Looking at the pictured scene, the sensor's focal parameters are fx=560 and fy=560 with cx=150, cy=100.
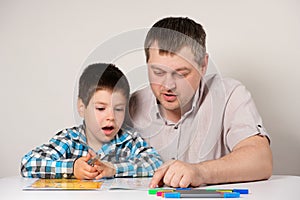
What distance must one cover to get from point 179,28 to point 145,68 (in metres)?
0.15

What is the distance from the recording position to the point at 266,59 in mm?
1801

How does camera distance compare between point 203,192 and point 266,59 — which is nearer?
point 203,192

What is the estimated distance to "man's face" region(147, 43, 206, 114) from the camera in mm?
1103

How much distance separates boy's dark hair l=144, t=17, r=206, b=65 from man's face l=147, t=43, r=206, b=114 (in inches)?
0.4

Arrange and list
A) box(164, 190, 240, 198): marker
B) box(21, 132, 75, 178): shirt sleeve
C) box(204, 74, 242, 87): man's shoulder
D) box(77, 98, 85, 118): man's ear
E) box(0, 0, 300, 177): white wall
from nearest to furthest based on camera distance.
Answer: box(164, 190, 240, 198): marker → box(77, 98, 85, 118): man's ear → box(21, 132, 75, 178): shirt sleeve → box(204, 74, 242, 87): man's shoulder → box(0, 0, 300, 177): white wall

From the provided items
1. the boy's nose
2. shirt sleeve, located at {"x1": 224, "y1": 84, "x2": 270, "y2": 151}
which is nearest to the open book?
the boy's nose

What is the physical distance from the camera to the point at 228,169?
1.15m

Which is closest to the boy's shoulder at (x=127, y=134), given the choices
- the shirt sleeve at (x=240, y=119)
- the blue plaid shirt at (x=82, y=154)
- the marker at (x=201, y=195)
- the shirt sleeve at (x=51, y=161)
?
the blue plaid shirt at (x=82, y=154)

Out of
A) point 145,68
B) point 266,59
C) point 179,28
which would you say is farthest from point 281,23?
point 145,68

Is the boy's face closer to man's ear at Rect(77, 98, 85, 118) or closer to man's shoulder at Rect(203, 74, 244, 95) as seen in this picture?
man's ear at Rect(77, 98, 85, 118)

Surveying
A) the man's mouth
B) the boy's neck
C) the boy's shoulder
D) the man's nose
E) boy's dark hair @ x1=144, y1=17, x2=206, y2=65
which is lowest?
the boy's neck

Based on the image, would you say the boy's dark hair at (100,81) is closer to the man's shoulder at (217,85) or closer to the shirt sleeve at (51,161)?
the shirt sleeve at (51,161)

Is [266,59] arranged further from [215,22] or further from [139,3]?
[139,3]

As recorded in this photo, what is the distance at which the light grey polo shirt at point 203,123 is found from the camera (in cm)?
128
